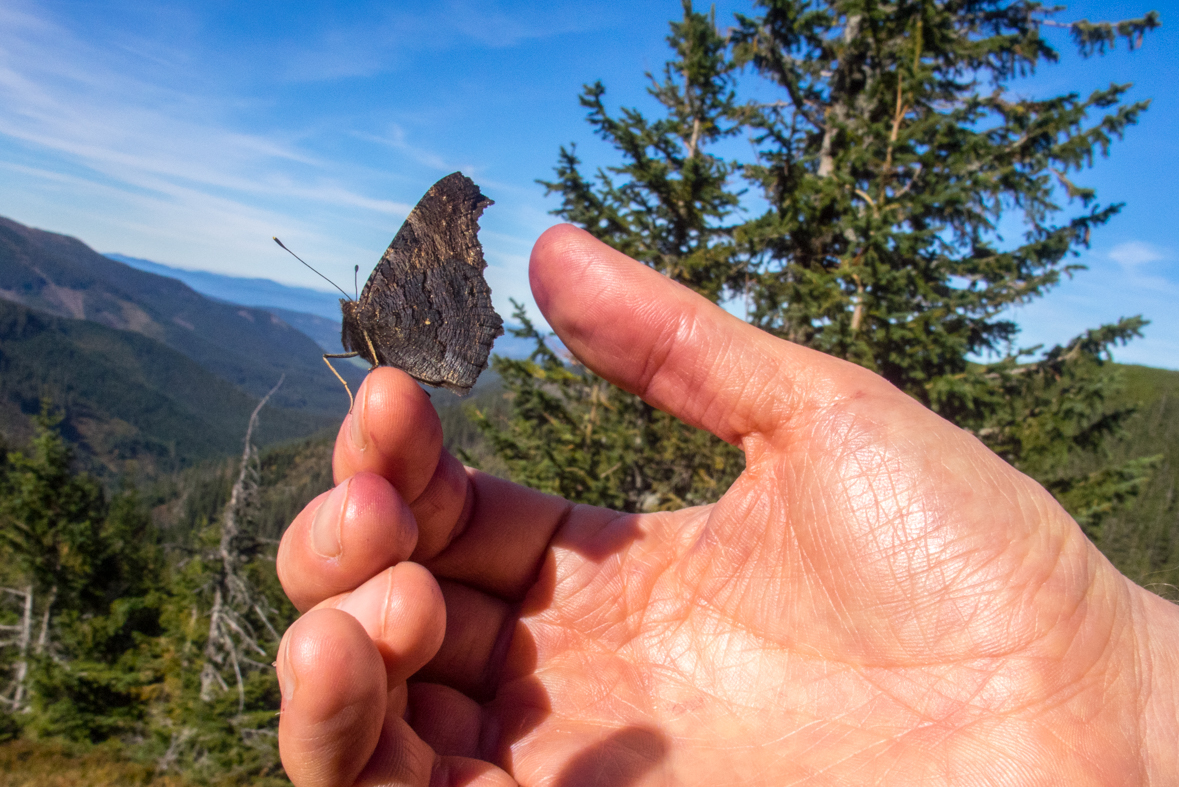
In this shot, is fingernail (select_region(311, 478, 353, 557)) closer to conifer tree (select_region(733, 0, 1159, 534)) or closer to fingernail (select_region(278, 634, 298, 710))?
fingernail (select_region(278, 634, 298, 710))

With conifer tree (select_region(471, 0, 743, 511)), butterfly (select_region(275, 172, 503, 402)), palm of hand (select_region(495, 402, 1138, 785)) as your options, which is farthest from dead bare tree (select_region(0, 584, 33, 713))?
palm of hand (select_region(495, 402, 1138, 785))

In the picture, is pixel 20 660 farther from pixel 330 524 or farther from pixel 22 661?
pixel 330 524

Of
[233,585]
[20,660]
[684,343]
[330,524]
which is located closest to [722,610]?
[684,343]

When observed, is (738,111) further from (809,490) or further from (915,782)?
(915,782)

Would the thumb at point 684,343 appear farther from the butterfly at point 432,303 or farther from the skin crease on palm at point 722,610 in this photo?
the butterfly at point 432,303

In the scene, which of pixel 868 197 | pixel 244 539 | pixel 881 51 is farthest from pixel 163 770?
pixel 881 51

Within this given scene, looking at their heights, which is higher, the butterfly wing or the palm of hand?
the butterfly wing
